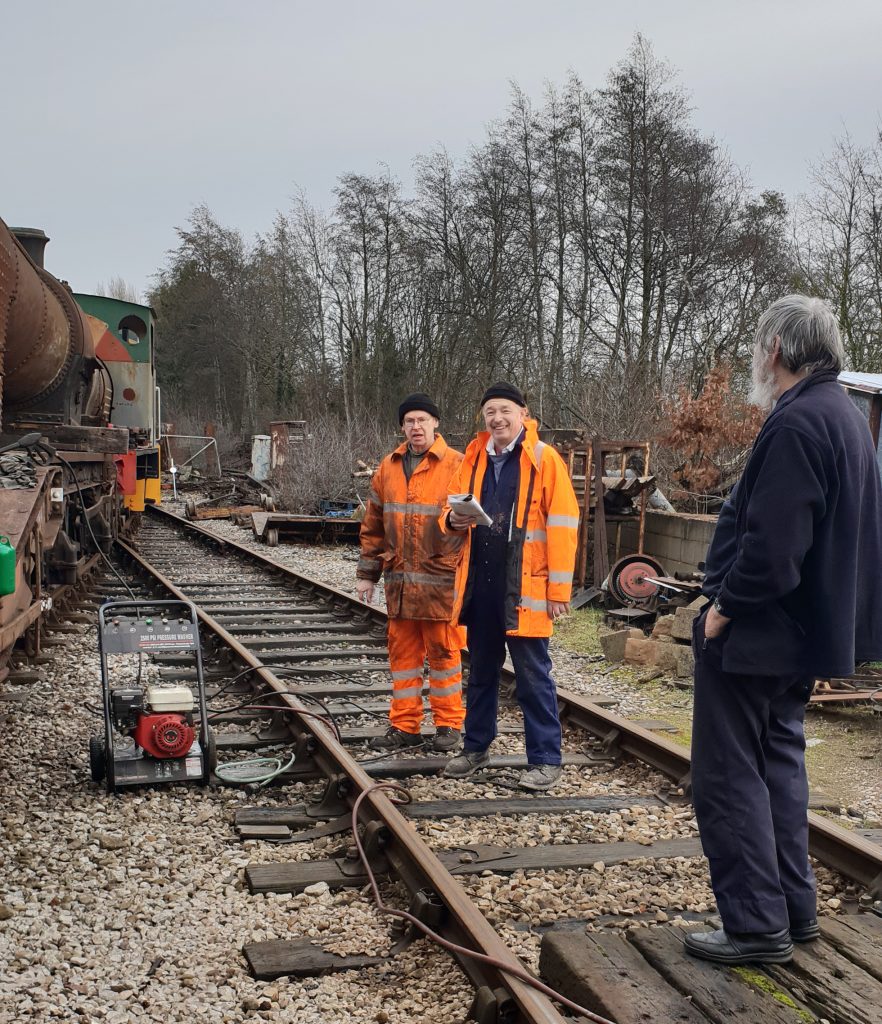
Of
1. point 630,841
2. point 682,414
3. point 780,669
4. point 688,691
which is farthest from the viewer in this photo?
point 682,414

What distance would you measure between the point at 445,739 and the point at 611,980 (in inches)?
106

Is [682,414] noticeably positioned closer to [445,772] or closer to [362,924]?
[445,772]

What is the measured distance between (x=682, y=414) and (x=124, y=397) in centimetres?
807

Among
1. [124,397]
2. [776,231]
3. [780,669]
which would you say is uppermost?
[776,231]

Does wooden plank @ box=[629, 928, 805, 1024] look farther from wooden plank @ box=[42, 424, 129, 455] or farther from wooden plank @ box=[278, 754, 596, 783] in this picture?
wooden plank @ box=[42, 424, 129, 455]

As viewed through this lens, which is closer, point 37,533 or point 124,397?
point 37,533

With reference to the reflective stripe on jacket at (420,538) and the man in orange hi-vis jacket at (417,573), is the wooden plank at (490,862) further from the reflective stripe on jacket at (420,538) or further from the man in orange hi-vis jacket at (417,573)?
the reflective stripe on jacket at (420,538)

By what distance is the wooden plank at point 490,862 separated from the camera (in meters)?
3.79

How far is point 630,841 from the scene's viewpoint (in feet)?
13.8

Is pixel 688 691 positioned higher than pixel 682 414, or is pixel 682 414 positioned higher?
pixel 682 414

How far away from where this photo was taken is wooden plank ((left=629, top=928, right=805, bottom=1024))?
2.63 meters

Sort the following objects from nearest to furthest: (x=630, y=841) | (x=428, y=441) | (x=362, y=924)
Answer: (x=362, y=924), (x=630, y=841), (x=428, y=441)

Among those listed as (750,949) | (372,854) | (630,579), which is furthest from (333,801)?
(630,579)

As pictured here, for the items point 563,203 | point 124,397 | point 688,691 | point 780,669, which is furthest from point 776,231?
point 780,669
